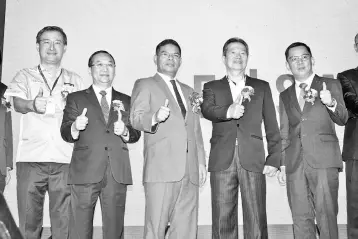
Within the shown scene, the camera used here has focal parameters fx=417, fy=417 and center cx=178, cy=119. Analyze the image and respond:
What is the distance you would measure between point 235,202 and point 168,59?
1.27 m

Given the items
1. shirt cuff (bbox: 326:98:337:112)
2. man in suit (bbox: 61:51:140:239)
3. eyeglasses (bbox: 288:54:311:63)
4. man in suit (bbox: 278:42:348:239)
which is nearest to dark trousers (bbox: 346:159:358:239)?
man in suit (bbox: 278:42:348:239)

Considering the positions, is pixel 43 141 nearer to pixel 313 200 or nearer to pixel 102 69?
pixel 102 69

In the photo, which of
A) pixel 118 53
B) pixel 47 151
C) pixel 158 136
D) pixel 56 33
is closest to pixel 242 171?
pixel 158 136

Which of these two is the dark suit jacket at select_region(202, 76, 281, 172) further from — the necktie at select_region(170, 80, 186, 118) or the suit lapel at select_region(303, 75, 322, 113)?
the suit lapel at select_region(303, 75, 322, 113)

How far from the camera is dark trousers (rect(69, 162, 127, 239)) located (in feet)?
9.79

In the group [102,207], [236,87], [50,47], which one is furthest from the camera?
[50,47]

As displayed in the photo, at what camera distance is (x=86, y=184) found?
304 centimetres

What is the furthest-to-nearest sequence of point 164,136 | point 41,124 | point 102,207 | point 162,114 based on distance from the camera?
1. point 41,124
2. point 164,136
3. point 102,207
4. point 162,114

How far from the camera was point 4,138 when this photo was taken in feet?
11.2

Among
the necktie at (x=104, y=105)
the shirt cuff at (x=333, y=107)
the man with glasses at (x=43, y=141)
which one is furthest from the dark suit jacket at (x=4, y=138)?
the shirt cuff at (x=333, y=107)

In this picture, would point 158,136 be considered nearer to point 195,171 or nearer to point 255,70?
point 195,171

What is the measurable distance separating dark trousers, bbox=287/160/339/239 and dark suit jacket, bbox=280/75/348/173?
63 millimetres

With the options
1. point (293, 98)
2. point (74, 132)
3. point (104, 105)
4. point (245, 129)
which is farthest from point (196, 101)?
point (74, 132)

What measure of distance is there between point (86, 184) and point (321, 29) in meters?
3.36
